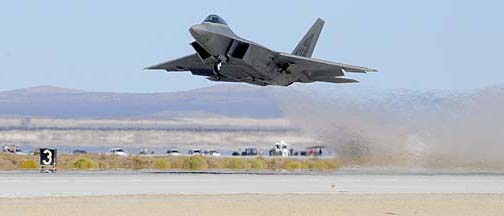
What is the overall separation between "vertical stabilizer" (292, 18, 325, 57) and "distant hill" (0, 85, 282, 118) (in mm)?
53860

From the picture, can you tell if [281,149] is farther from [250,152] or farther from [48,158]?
[48,158]

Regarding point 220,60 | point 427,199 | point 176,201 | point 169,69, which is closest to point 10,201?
point 176,201

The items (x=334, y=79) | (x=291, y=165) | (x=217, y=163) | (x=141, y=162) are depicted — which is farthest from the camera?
(x=141, y=162)

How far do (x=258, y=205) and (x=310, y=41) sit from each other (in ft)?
74.0

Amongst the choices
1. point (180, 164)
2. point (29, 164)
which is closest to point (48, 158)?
→ point (29, 164)

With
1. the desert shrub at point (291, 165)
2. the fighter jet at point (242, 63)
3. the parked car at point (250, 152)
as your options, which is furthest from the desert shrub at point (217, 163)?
the parked car at point (250, 152)

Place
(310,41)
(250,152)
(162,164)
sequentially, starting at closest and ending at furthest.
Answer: (310,41) → (162,164) → (250,152)

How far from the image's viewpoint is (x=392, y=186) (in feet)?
A: 105

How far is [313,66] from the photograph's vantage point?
40.9 meters

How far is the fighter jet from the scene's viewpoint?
37.1 m

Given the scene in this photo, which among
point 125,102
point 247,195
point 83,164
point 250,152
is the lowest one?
point 247,195

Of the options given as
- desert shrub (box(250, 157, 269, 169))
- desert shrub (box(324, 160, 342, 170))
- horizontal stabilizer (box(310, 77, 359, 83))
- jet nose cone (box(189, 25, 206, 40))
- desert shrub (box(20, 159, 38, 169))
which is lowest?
desert shrub (box(324, 160, 342, 170))

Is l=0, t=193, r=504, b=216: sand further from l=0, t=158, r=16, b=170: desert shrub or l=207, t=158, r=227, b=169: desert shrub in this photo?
l=207, t=158, r=227, b=169: desert shrub

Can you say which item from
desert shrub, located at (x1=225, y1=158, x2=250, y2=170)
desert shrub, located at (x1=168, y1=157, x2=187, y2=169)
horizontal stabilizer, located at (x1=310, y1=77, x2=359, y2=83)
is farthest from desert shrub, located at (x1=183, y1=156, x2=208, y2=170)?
horizontal stabilizer, located at (x1=310, y1=77, x2=359, y2=83)
